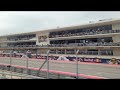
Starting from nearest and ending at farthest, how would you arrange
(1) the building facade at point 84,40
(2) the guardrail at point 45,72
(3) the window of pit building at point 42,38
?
(2) the guardrail at point 45,72, (1) the building facade at point 84,40, (3) the window of pit building at point 42,38

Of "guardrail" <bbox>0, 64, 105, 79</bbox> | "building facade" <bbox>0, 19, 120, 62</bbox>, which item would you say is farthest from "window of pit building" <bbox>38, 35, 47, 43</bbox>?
"guardrail" <bbox>0, 64, 105, 79</bbox>

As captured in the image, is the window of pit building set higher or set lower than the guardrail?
higher

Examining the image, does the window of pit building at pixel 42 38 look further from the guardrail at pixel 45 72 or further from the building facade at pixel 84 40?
the guardrail at pixel 45 72

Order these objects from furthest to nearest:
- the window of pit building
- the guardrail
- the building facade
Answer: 1. the window of pit building
2. the building facade
3. the guardrail

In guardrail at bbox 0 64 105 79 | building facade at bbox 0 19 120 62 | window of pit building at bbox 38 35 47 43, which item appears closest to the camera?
guardrail at bbox 0 64 105 79

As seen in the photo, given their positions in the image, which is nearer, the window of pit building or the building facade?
the building facade

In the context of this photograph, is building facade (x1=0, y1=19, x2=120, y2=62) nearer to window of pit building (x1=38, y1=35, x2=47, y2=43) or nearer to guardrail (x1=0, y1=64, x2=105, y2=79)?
window of pit building (x1=38, y1=35, x2=47, y2=43)

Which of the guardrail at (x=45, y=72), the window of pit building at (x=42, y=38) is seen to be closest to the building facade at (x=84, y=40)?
the window of pit building at (x=42, y=38)

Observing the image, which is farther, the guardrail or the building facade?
the building facade
